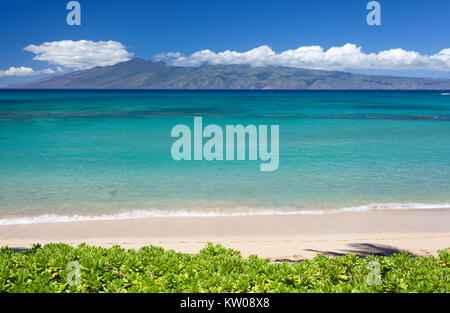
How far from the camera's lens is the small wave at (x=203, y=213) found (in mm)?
12866

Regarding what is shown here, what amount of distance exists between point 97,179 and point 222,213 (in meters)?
8.45

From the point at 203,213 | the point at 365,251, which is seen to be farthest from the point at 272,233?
the point at 203,213

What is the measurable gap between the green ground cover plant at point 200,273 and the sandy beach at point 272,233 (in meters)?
3.02

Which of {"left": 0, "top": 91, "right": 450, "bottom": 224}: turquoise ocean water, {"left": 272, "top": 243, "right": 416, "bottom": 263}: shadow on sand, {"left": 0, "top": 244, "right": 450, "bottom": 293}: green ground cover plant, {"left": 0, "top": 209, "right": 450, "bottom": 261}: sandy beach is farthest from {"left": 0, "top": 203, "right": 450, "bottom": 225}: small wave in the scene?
{"left": 0, "top": 244, "right": 450, "bottom": 293}: green ground cover plant

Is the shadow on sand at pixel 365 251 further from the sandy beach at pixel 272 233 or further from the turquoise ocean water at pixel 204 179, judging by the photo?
the turquoise ocean water at pixel 204 179

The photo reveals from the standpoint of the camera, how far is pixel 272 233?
11.3 meters

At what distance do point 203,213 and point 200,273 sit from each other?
25.7 feet

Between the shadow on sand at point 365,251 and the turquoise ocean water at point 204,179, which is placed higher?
the turquoise ocean water at point 204,179

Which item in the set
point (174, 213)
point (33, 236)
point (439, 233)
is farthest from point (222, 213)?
point (439, 233)

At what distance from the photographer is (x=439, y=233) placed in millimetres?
11422

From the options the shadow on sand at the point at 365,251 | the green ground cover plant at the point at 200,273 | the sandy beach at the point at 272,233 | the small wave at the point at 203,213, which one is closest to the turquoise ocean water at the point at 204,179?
the small wave at the point at 203,213

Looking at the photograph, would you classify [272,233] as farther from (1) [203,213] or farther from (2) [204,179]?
(2) [204,179]
